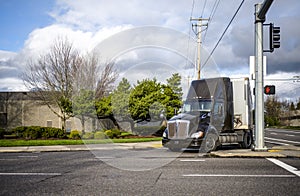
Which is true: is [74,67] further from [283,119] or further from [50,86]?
[283,119]

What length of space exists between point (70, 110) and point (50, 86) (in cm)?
376

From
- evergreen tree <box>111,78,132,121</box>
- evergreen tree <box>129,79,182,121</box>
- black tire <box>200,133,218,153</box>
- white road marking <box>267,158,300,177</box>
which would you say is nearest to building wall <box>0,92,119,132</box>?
evergreen tree <box>111,78,132,121</box>

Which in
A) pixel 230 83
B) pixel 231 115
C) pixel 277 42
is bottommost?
pixel 231 115

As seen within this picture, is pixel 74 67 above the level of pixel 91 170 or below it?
above

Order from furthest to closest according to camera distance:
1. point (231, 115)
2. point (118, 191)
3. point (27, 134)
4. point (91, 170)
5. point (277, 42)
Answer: point (27, 134), point (231, 115), point (277, 42), point (91, 170), point (118, 191)

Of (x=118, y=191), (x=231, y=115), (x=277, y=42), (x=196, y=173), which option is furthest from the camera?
(x=231, y=115)

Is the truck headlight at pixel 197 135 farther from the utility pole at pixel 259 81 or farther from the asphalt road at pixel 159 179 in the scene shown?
the asphalt road at pixel 159 179

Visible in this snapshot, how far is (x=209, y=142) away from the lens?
14.1m

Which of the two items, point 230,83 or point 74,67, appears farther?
point 74,67

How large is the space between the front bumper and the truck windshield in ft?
5.58

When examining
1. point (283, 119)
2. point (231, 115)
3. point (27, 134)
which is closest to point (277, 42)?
point (231, 115)

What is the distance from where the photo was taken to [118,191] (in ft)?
21.6

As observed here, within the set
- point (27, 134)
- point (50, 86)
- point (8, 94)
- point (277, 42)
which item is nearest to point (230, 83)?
point (277, 42)

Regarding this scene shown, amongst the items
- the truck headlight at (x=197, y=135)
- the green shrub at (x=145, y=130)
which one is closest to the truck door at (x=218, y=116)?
the truck headlight at (x=197, y=135)
